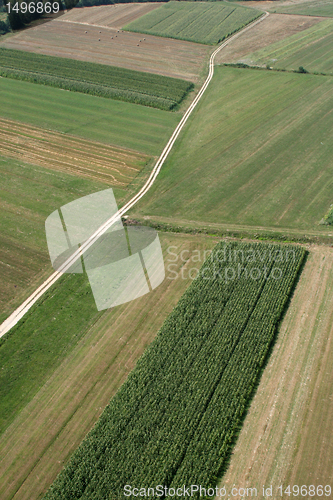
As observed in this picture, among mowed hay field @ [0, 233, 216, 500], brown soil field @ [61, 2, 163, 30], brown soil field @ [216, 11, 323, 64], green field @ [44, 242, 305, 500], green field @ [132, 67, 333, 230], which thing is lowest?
green field @ [44, 242, 305, 500]

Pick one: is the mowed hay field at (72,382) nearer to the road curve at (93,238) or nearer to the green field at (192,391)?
the green field at (192,391)

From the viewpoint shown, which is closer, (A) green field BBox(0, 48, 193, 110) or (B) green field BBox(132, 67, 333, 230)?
(B) green field BBox(132, 67, 333, 230)

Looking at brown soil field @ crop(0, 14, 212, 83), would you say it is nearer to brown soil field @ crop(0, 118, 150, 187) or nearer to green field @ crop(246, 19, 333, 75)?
green field @ crop(246, 19, 333, 75)

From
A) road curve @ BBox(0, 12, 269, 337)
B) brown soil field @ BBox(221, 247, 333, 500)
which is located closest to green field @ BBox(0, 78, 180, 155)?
road curve @ BBox(0, 12, 269, 337)

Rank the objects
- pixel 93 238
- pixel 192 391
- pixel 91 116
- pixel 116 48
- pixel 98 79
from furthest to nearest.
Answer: pixel 116 48
pixel 98 79
pixel 91 116
pixel 93 238
pixel 192 391

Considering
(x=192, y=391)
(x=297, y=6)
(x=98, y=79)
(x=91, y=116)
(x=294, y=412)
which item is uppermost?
(x=98, y=79)

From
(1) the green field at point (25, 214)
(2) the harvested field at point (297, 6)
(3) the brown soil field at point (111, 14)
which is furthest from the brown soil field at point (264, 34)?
(1) the green field at point (25, 214)

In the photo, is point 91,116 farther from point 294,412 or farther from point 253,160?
point 294,412

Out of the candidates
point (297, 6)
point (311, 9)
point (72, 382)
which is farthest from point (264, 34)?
point (72, 382)
